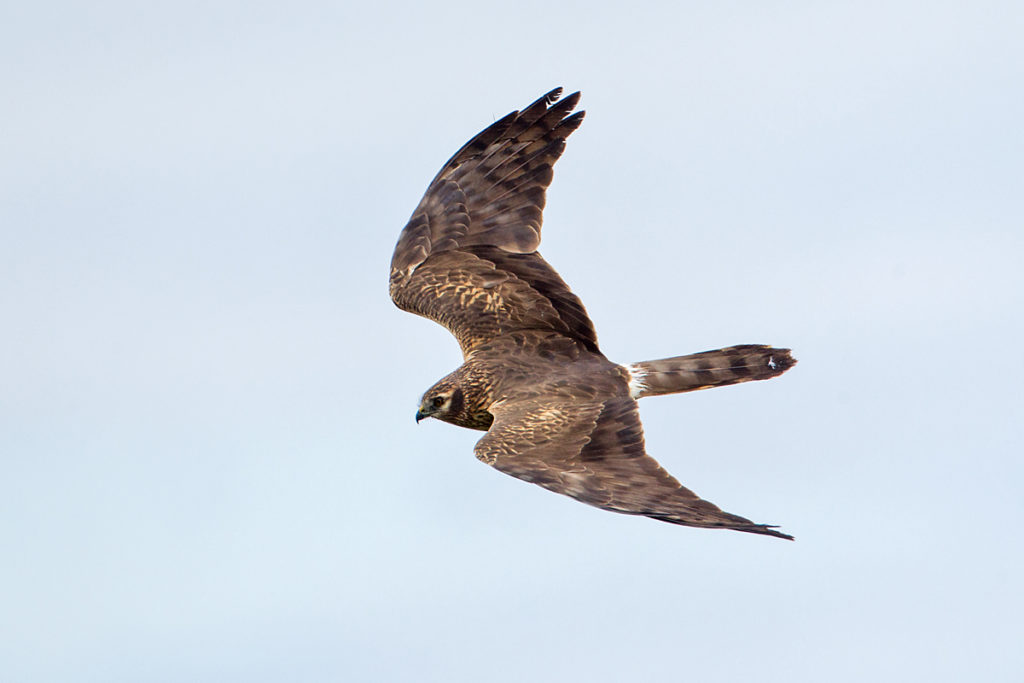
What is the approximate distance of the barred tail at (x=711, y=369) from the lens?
1405 cm

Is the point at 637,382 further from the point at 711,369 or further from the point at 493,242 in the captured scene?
the point at 493,242

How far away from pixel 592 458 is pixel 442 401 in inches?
90.8

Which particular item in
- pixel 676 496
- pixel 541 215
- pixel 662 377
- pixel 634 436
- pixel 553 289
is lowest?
pixel 676 496

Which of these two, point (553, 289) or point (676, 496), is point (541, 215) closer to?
point (553, 289)

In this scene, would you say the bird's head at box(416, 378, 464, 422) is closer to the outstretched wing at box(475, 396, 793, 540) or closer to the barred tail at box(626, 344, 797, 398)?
the outstretched wing at box(475, 396, 793, 540)

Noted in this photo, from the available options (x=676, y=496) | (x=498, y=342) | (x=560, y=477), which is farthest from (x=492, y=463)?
(x=498, y=342)

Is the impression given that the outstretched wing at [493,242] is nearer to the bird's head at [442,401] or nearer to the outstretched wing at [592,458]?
the bird's head at [442,401]

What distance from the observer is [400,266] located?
16234 millimetres

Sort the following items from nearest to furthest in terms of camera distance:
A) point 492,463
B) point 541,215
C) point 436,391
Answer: point 492,463 → point 436,391 → point 541,215

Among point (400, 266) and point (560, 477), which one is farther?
point (400, 266)

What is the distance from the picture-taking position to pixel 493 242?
15750mm

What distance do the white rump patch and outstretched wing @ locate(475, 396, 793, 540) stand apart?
1.01ft

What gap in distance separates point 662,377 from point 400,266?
347cm

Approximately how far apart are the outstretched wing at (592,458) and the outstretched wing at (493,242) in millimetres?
1319
